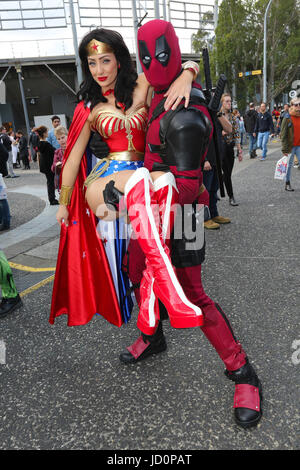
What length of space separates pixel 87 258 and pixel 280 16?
24.7 m

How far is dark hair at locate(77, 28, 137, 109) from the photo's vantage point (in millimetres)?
1955

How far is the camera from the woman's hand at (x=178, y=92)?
5.01ft

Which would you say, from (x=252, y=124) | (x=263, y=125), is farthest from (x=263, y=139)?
→ (x=252, y=124)

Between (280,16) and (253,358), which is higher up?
(280,16)

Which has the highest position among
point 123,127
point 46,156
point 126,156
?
point 123,127

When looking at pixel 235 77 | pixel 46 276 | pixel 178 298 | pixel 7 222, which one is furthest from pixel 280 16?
pixel 178 298

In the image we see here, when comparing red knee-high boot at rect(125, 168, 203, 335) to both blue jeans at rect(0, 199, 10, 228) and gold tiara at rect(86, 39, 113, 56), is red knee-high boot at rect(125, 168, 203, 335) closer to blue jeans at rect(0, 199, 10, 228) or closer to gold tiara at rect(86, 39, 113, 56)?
gold tiara at rect(86, 39, 113, 56)

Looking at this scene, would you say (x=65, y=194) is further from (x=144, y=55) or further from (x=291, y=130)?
(x=291, y=130)

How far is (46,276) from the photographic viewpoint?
3865 millimetres


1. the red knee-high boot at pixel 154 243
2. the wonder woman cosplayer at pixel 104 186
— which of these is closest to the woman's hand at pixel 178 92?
the wonder woman cosplayer at pixel 104 186

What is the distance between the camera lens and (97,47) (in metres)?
1.94

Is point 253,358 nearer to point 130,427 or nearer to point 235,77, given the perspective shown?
point 130,427

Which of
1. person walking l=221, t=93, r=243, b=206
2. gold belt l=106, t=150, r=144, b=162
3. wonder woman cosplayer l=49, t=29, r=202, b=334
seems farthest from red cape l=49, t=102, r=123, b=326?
person walking l=221, t=93, r=243, b=206

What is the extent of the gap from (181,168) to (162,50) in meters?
0.53
